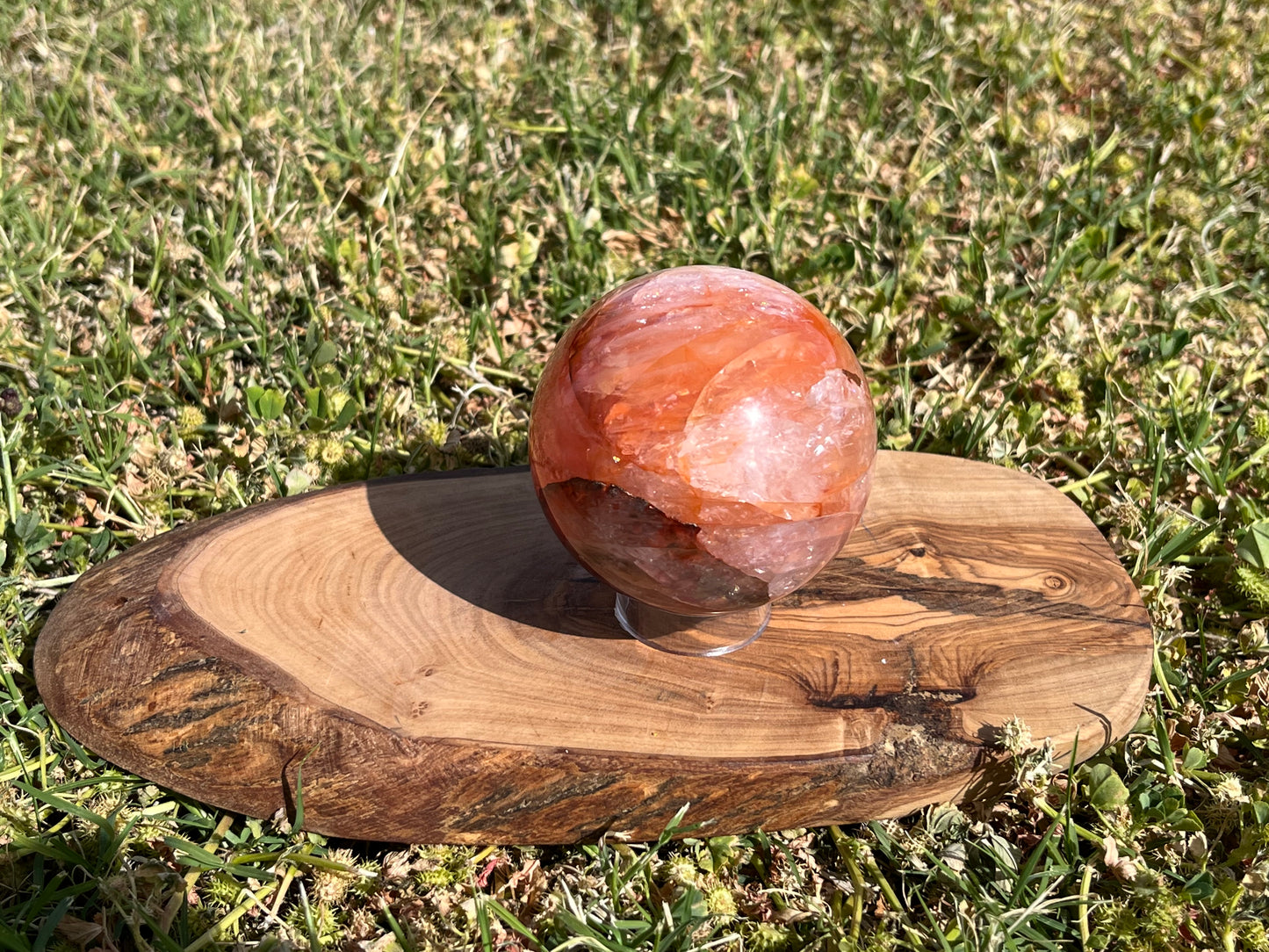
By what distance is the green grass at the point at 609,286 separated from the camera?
1.93 meters

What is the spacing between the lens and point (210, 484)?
260cm

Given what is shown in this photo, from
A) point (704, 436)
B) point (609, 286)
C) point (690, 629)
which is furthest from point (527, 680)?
point (609, 286)

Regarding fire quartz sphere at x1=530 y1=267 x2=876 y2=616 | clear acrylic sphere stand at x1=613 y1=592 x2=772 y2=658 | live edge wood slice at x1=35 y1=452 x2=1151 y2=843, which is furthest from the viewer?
clear acrylic sphere stand at x1=613 y1=592 x2=772 y2=658

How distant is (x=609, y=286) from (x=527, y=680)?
1573 mm

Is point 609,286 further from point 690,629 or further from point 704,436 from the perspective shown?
point 704,436

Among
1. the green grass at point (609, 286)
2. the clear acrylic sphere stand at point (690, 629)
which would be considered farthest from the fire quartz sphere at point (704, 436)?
the green grass at point (609, 286)

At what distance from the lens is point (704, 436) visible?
5.32 feet

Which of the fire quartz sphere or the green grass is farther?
the green grass

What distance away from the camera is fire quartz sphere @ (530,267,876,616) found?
5.36ft

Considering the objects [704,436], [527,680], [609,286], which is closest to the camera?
[704,436]

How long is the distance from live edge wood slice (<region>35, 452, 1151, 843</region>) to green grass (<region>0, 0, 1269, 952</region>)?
124mm

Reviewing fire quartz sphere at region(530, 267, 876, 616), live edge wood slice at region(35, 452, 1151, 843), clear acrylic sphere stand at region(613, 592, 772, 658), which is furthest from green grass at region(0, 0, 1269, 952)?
fire quartz sphere at region(530, 267, 876, 616)

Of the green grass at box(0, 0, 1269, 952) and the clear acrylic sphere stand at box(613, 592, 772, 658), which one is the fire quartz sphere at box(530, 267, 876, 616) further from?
the green grass at box(0, 0, 1269, 952)

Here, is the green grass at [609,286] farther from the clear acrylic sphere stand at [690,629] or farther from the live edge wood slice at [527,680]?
the clear acrylic sphere stand at [690,629]
